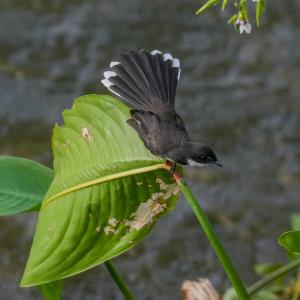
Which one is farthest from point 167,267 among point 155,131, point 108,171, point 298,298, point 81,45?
point 81,45

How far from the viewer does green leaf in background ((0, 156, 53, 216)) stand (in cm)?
225

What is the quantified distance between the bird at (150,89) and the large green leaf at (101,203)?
0.67ft

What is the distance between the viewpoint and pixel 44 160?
14.7 feet

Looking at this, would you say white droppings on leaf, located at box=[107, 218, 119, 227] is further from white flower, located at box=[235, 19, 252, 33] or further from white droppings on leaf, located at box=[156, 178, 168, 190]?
white flower, located at box=[235, 19, 252, 33]

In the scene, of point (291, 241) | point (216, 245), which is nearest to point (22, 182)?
point (216, 245)

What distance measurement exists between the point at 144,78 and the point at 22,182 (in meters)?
0.58

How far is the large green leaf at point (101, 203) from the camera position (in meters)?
2.08

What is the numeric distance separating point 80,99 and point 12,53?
11.2 ft

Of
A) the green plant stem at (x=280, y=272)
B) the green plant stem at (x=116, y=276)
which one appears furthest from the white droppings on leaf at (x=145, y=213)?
the green plant stem at (x=280, y=272)

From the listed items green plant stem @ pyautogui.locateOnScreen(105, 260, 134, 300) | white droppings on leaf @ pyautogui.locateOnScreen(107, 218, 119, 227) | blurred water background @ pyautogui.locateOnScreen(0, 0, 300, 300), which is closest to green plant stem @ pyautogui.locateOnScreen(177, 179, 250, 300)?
white droppings on leaf @ pyautogui.locateOnScreen(107, 218, 119, 227)

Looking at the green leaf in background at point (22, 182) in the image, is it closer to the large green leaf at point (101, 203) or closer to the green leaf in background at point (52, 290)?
the large green leaf at point (101, 203)

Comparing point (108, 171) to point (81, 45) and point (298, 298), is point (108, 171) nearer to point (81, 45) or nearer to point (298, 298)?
point (298, 298)

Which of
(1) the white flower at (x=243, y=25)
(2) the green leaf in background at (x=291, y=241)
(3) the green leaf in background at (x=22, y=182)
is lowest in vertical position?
(2) the green leaf in background at (x=291, y=241)

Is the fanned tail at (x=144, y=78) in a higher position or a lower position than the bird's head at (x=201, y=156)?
higher
